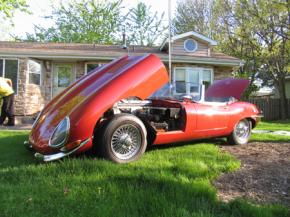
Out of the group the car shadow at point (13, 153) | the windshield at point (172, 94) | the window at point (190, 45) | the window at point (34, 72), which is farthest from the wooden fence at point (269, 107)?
the car shadow at point (13, 153)

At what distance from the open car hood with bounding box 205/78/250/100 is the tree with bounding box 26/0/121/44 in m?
26.3

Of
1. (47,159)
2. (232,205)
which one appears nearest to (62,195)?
(47,159)

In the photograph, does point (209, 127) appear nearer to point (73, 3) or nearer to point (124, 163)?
point (124, 163)

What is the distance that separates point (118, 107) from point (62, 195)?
218 centimetres

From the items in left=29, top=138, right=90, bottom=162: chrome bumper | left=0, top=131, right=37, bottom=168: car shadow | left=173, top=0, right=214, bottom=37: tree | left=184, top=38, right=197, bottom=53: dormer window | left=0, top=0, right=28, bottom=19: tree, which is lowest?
left=0, top=131, right=37, bottom=168: car shadow

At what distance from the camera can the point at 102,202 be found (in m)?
3.37

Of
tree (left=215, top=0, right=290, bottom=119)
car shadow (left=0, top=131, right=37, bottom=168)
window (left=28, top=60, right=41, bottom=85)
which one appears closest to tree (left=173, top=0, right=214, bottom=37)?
tree (left=215, top=0, right=290, bottom=119)

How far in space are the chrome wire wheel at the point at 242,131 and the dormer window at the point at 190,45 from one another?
1011cm

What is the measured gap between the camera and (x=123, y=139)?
499 centimetres

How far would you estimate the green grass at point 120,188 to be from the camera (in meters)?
3.20

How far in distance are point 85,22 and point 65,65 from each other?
18147 mm

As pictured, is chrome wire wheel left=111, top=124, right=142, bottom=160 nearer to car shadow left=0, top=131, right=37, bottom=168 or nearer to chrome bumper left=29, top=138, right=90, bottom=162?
chrome bumper left=29, top=138, right=90, bottom=162

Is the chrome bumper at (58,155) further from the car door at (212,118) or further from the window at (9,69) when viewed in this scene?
the window at (9,69)

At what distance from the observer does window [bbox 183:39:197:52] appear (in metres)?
16.8
